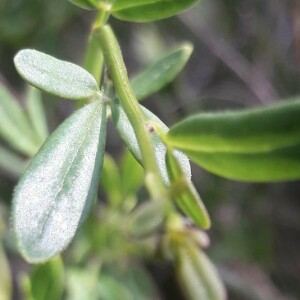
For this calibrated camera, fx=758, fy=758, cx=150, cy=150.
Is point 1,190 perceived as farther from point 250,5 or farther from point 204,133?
point 204,133

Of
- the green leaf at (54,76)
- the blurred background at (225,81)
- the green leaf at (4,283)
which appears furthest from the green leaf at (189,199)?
the blurred background at (225,81)

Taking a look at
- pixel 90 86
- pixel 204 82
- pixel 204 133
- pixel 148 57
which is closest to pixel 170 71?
pixel 90 86

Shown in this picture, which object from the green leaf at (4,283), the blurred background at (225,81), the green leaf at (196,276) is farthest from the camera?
the blurred background at (225,81)

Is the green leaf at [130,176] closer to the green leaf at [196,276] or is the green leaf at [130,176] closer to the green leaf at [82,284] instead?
the green leaf at [82,284]

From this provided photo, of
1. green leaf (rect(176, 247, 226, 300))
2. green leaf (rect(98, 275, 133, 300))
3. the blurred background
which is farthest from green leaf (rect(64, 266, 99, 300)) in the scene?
the blurred background

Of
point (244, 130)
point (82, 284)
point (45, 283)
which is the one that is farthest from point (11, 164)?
point (244, 130)

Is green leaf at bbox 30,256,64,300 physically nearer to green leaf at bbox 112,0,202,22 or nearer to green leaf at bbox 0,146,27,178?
green leaf at bbox 112,0,202,22

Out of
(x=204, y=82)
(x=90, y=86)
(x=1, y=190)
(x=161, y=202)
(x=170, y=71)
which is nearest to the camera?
(x=161, y=202)
